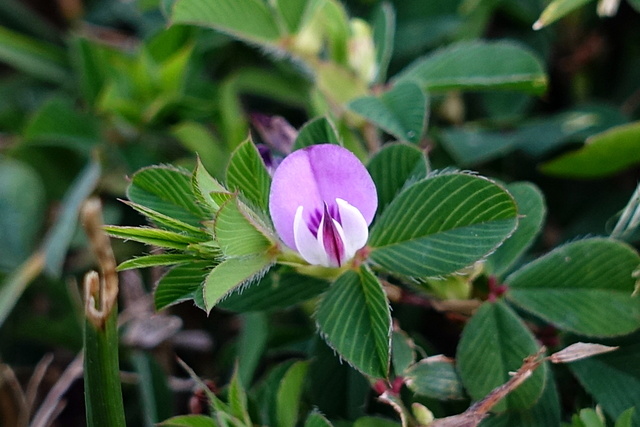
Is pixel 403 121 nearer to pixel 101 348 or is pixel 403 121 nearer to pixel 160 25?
pixel 101 348

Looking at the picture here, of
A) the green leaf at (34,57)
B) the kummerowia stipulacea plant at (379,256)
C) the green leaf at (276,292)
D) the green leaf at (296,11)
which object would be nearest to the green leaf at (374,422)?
the kummerowia stipulacea plant at (379,256)

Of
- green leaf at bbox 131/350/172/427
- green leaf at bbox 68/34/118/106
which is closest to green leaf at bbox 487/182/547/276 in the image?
Answer: green leaf at bbox 131/350/172/427

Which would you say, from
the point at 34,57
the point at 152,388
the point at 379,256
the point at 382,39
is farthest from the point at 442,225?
the point at 34,57

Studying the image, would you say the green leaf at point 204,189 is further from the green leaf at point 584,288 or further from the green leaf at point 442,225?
the green leaf at point 584,288

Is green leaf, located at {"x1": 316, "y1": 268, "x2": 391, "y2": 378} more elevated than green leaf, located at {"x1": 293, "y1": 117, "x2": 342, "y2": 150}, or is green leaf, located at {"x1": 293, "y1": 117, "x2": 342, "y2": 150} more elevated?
green leaf, located at {"x1": 293, "y1": 117, "x2": 342, "y2": 150}

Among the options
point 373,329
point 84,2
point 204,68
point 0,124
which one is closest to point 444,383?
point 373,329

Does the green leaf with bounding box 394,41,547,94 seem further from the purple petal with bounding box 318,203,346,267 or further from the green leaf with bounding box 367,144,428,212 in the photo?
the purple petal with bounding box 318,203,346,267
